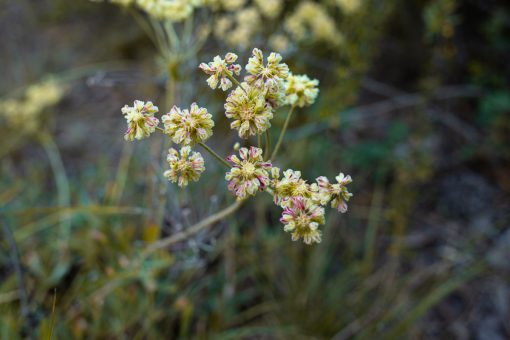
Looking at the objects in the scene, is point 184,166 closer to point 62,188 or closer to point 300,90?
point 300,90

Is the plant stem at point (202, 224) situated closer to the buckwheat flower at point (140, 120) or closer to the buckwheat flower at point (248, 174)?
the buckwheat flower at point (248, 174)

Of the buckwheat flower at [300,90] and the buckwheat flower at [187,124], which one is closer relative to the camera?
the buckwheat flower at [187,124]

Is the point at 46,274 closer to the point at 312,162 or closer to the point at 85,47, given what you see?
the point at 312,162

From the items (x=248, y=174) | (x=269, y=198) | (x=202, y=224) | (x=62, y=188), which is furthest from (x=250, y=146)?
(x=62, y=188)

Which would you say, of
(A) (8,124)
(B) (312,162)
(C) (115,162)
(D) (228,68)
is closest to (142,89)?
(C) (115,162)

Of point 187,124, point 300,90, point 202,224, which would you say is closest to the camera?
point 187,124

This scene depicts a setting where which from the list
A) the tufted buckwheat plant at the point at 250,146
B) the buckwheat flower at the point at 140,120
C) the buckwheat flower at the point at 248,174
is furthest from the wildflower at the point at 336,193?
the buckwheat flower at the point at 140,120

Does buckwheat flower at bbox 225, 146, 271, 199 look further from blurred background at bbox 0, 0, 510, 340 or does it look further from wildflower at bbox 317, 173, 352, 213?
blurred background at bbox 0, 0, 510, 340
